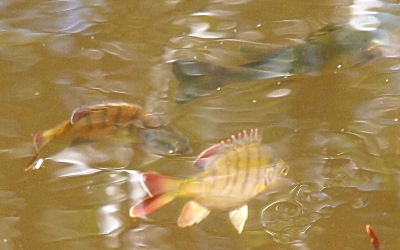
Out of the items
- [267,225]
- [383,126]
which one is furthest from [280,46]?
[267,225]

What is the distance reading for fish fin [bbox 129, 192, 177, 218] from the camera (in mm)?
2051

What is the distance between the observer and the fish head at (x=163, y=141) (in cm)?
241

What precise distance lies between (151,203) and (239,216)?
0.37m

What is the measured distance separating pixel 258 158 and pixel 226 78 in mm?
570

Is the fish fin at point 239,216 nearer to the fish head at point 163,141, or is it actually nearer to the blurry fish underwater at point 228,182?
the blurry fish underwater at point 228,182

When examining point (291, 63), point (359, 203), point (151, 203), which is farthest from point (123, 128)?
point (359, 203)

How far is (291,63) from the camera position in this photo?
2.77 metres

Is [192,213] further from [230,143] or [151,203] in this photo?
[230,143]

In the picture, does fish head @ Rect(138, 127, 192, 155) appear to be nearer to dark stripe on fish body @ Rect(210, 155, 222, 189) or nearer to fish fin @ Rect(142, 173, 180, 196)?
dark stripe on fish body @ Rect(210, 155, 222, 189)

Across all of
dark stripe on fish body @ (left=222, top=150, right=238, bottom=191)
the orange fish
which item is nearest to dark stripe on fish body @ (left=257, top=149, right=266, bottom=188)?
dark stripe on fish body @ (left=222, top=150, right=238, bottom=191)

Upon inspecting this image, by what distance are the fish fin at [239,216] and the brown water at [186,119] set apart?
0.06 m

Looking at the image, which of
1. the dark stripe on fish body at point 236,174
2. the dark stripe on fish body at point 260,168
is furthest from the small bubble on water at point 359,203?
the dark stripe on fish body at point 236,174

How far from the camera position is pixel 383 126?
2537mm

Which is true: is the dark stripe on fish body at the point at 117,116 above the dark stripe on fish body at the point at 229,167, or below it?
above
